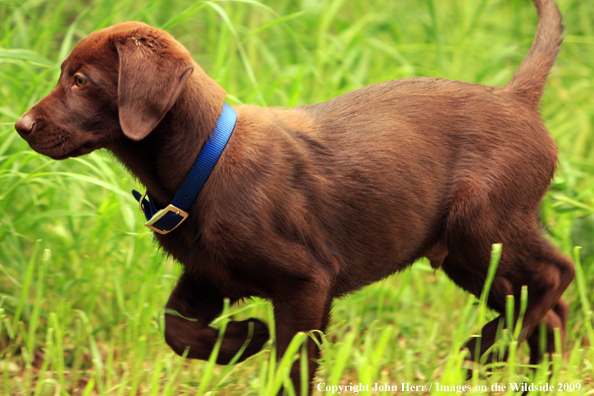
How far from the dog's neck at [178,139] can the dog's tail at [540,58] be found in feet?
4.07

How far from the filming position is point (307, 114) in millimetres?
2535

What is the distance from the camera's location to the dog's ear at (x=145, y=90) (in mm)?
2035

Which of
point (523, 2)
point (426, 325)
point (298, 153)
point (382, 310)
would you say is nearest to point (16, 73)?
point (298, 153)

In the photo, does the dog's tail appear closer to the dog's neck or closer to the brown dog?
the brown dog

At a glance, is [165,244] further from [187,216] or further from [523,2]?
[523,2]

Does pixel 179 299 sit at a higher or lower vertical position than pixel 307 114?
lower

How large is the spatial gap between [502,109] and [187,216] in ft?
4.13

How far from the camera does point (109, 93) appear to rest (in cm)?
213

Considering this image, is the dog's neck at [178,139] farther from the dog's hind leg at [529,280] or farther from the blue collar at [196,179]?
the dog's hind leg at [529,280]

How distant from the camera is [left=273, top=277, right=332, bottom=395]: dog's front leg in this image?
225 centimetres

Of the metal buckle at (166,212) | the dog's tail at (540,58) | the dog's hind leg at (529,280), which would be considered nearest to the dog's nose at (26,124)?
the metal buckle at (166,212)

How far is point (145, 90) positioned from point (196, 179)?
0.32 metres

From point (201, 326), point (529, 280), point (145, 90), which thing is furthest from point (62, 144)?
point (529, 280)

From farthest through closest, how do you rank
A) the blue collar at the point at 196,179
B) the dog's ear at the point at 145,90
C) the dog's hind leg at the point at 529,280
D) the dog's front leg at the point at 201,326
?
the dog's hind leg at the point at 529,280 < the dog's front leg at the point at 201,326 < the blue collar at the point at 196,179 < the dog's ear at the point at 145,90
